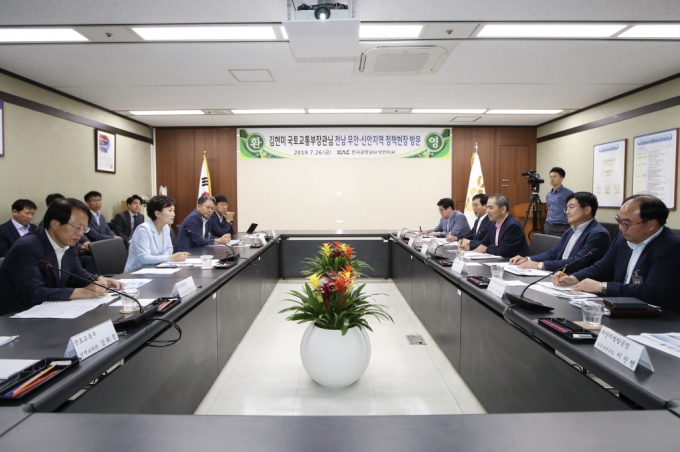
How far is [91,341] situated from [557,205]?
5.88 metres

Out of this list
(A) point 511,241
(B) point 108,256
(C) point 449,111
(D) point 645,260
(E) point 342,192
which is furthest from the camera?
(E) point 342,192

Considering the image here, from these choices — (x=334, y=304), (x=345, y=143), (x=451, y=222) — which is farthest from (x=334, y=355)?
(x=345, y=143)

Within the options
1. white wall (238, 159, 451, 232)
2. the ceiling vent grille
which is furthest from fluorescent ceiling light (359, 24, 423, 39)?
white wall (238, 159, 451, 232)

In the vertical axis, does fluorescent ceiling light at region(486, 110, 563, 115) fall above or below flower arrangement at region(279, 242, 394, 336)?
above

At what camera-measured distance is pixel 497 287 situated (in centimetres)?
203

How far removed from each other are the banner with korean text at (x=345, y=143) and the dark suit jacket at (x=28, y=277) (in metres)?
5.56

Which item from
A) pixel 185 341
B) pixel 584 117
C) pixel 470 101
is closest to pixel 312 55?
pixel 185 341

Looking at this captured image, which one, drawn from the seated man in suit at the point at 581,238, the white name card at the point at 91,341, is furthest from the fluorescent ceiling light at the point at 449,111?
the white name card at the point at 91,341

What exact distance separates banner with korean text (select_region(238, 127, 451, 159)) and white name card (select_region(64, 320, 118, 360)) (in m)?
6.23

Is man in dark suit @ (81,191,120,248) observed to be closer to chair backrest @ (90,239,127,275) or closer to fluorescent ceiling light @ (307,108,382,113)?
chair backrest @ (90,239,127,275)

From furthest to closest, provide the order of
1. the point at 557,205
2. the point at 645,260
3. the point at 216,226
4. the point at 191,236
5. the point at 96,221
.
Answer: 1. the point at 557,205
2. the point at 96,221
3. the point at 216,226
4. the point at 191,236
5. the point at 645,260

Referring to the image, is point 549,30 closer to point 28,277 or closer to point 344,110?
point 344,110

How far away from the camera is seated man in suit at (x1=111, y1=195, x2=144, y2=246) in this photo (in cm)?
584

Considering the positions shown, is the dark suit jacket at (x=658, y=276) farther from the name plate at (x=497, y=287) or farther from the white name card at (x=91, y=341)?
the white name card at (x=91, y=341)
